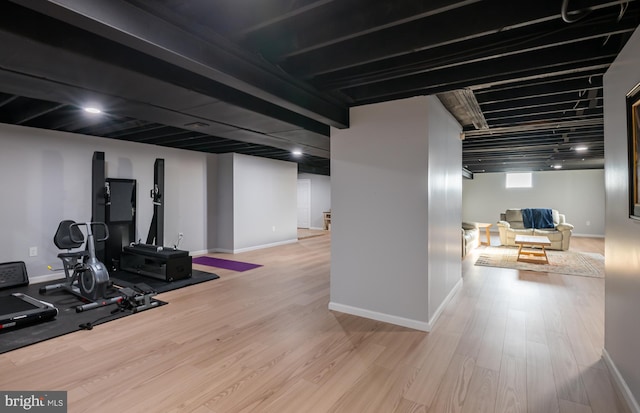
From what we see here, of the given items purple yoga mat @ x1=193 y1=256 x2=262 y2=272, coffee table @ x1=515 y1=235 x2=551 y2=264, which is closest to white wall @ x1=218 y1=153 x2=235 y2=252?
purple yoga mat @ x1=193 y1=256 x2=262 y2=272

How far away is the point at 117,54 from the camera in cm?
185

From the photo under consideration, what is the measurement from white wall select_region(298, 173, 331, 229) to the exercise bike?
8420 mm

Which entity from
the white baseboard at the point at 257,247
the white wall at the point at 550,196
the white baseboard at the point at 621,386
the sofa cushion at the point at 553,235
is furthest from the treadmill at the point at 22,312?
the white wall at the point at 550,196

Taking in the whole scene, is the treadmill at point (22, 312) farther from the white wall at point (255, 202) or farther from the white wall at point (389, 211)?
the white wall at point (255, 202)

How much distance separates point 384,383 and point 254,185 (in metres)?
5.78

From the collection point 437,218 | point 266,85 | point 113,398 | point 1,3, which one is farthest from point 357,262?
point 1,3

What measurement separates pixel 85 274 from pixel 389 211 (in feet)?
12.1

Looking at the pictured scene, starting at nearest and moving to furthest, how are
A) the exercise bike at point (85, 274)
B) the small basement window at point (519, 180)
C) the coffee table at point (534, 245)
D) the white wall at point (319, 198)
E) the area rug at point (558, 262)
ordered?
1. the exercise bike at point (85, 274)
2. the area rug at point (558, 262)
3. the coffee table at point (534, 245)
4. the small basement window at point (519, 180)
5. the white wall at point (319, 198)

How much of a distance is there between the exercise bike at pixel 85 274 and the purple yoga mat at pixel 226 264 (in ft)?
6.48

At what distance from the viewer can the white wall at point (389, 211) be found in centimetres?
288

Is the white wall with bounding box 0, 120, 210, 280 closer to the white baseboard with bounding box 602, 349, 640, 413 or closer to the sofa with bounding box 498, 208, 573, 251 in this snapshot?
the white baseboard with bounding box 602, 349, 640, 413

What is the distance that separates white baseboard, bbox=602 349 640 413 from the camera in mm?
1717

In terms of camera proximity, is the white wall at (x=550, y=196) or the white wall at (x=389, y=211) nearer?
the white wall at (x=389, y=211)

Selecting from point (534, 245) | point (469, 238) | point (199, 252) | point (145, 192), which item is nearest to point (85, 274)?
point (145, 192)
